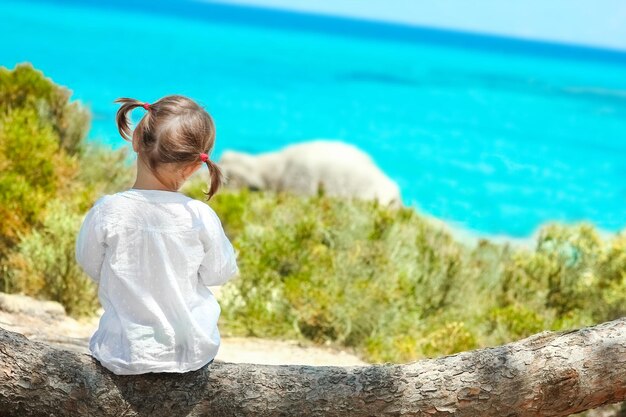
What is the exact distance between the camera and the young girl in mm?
3123

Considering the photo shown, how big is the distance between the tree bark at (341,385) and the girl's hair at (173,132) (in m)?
0.76

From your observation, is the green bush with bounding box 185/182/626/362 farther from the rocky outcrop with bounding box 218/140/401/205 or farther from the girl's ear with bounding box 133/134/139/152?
the rocky outcrop with bounding box 218/140/401/205

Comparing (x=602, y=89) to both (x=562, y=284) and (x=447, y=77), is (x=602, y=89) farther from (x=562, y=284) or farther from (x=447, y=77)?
(x=562, y=284)

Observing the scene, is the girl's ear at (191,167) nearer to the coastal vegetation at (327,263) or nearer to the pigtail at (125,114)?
the pigtail at (125,114)

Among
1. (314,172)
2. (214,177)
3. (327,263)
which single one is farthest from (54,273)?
(314,172)

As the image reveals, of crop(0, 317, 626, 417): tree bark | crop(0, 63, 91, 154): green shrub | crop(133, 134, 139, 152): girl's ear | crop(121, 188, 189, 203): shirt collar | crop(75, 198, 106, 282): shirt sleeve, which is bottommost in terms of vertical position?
crop(0, 317, 626, 417): tree bark

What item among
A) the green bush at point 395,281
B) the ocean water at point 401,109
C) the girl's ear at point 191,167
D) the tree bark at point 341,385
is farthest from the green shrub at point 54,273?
the ocean water at point 401,109

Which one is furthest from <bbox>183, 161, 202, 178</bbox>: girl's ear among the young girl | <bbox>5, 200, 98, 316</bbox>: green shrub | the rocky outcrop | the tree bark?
the rocky outcrop

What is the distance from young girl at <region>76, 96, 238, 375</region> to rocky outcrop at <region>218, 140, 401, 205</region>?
1153 cm

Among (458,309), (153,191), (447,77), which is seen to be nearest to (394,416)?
(153,191)

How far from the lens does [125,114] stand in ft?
10.7

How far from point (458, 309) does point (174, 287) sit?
4.98 metres

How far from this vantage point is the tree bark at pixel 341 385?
318 centimetres

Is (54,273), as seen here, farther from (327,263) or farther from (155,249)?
(155,249)
